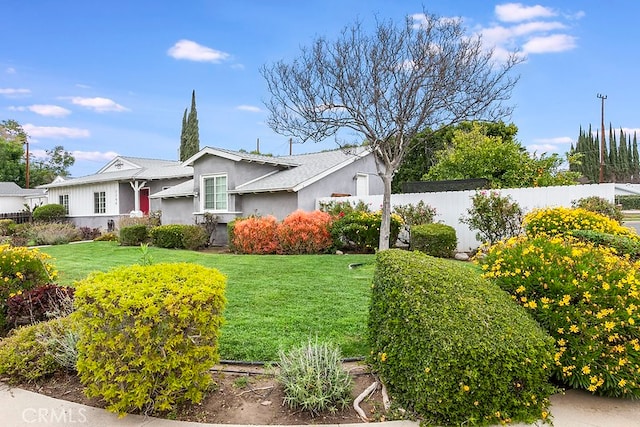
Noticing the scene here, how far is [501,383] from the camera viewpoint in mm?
2672

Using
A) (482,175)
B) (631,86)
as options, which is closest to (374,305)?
(482,175)

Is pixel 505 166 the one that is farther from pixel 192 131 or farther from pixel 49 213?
pixel 192 131

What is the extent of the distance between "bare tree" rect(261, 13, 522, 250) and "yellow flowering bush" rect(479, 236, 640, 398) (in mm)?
8634

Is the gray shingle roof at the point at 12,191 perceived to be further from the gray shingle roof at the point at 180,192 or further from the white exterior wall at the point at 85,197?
the gray shingle roof at the point at 180,192

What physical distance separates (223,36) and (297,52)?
2.32m

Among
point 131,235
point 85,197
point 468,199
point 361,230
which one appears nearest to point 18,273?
point 361,230

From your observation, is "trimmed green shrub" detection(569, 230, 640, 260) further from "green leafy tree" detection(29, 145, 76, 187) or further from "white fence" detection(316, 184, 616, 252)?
"green leafy tree" detection(29, 145, 76, 187)

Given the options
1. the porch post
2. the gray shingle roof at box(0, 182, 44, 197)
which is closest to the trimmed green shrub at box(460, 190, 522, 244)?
the porch post

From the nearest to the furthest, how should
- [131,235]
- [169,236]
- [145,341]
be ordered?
[145,341] → [169,236] → [131,235]

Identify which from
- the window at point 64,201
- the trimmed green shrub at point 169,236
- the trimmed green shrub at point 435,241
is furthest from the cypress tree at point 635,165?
the window at point 64,201

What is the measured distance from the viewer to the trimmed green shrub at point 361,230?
13.1 metres

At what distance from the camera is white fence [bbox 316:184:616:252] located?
10.9 meters

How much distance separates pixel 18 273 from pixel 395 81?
1007cm

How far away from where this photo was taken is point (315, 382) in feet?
10.2
